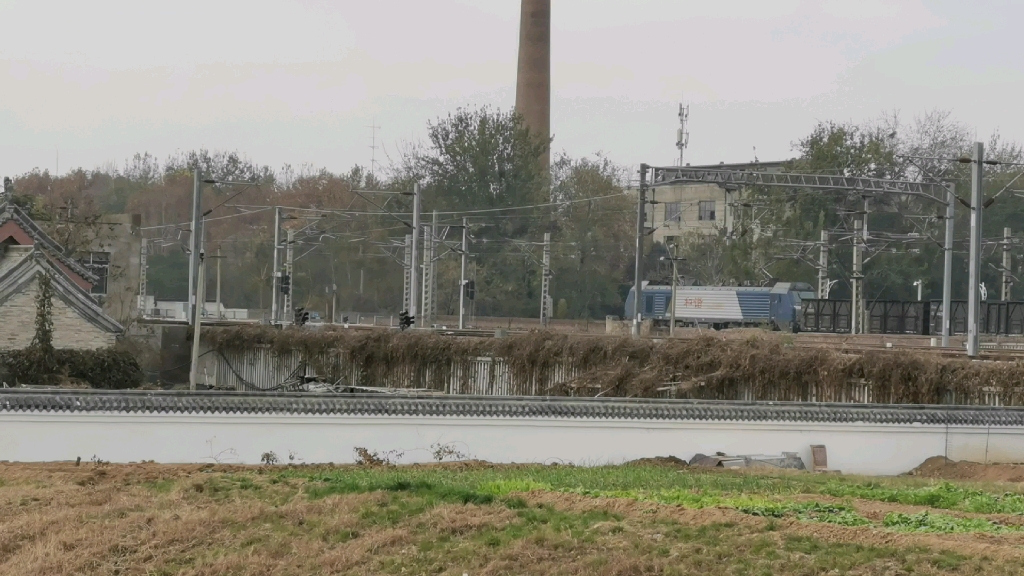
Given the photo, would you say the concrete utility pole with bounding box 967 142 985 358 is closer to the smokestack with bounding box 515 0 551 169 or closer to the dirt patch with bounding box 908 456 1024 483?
the dirt patch with bounding box 908 456 1024 483

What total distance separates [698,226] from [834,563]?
7541 centimetres

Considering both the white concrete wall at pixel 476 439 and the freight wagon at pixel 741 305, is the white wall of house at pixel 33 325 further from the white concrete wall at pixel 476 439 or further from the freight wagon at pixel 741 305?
the freight wagon at pixel 741 305

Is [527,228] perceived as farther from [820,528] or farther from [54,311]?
[820,528]

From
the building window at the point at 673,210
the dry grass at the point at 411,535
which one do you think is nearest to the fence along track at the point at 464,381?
the dry grass at the point at 411,535

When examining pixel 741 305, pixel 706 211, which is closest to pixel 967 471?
pixel 741 305

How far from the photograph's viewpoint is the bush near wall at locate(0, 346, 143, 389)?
102 feet

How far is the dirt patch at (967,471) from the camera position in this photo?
62.4 feet

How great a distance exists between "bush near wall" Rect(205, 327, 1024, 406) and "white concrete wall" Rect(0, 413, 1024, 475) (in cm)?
266

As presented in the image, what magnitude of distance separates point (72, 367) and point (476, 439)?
16.8 meters

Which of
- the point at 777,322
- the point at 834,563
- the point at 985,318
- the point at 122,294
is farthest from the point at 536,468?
the point at 777,322

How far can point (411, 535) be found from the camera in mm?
11312

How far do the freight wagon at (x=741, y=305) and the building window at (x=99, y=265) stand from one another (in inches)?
1129

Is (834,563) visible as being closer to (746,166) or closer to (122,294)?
(122,294)

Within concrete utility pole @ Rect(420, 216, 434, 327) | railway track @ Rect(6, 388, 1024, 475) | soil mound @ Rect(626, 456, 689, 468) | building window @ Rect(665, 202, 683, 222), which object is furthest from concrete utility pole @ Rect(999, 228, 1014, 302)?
soil mound @ Rect(626, 456, 689, 468)
